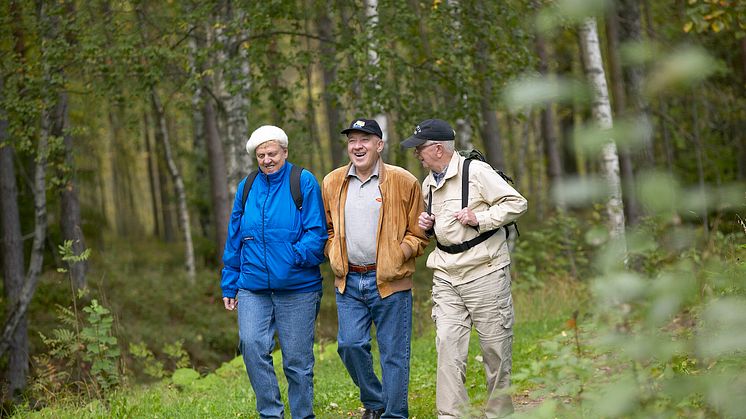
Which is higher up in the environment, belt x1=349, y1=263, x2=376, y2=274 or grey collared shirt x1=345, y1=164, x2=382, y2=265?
grey collared shirt x1=345, y1=164, x2=382, y2=265

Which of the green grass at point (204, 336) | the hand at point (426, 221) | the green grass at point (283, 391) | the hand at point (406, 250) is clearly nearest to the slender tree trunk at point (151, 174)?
the green grass at point (204, 336)

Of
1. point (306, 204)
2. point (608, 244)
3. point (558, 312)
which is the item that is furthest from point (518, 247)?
point (608, 244)

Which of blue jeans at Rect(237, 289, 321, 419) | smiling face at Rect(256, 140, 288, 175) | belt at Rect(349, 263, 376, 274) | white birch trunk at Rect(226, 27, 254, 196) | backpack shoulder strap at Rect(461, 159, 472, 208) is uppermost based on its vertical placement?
white birch trunk at Rect(226, 27, 254, 196)

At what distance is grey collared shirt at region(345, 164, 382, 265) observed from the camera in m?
6.44

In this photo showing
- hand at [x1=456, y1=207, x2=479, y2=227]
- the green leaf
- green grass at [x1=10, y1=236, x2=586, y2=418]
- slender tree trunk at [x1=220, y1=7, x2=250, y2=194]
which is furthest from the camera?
slender tree trunk at [x1=220, y1=7, x2=250, y2=194]

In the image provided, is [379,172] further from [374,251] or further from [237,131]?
[237,131]

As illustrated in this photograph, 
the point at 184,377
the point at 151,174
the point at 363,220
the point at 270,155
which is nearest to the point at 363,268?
the point at 363,220

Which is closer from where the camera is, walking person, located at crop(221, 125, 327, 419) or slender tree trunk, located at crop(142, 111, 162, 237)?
walking person, located at crop(221, 125, 327, 419)

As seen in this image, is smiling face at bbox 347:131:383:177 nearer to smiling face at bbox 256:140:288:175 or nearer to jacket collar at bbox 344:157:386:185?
jacket collar at bbox 344:157:386:185

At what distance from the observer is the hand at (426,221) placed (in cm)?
621

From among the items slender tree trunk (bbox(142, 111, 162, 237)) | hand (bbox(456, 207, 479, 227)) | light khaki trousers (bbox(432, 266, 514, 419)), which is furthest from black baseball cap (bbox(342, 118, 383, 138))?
slender tree trunk (bbox(142, 111, 162, 237))

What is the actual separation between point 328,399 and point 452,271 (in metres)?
2.68

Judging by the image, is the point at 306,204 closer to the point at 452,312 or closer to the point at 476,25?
the point at 452,312

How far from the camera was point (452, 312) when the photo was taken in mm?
6219
